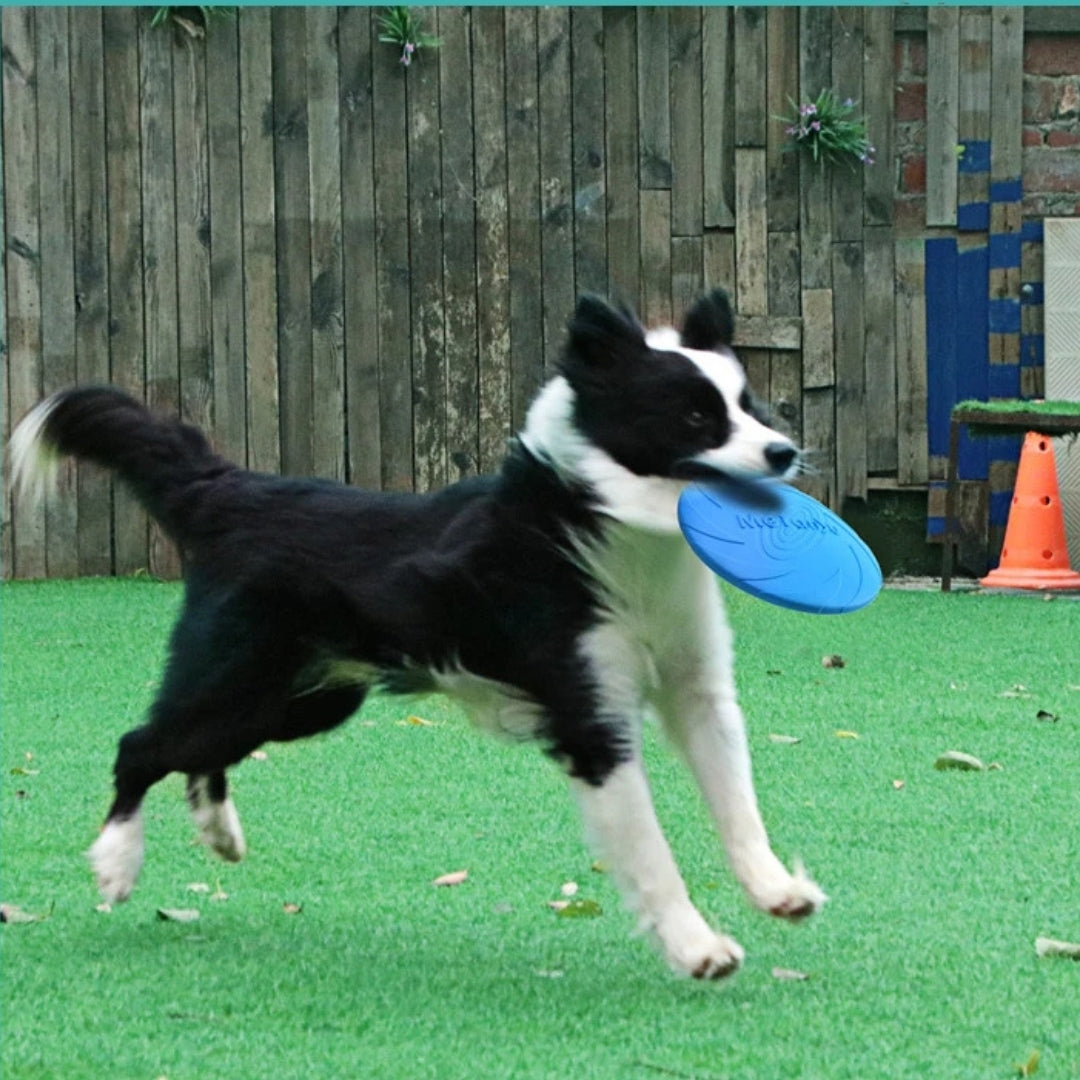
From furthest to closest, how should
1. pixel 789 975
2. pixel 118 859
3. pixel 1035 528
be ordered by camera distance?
pixel 1035 528, pixel 118 859, pixel 789 975

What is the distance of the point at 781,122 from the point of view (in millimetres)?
10039

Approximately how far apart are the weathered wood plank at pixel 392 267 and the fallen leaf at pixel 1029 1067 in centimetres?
730

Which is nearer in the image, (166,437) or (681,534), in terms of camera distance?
(681,534)

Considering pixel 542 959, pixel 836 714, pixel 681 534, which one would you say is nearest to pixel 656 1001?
pixel 542 959

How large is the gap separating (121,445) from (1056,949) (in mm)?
2100

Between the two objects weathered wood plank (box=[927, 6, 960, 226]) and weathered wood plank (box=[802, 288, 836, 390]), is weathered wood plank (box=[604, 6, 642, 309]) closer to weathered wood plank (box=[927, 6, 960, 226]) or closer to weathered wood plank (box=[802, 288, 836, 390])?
weathered wood plank (box=[802, 288, 836, 390])

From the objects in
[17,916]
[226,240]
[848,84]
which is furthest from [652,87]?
[17,916]

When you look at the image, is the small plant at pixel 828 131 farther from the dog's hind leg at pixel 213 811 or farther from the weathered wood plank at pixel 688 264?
the dog's hind leg at pixel 213 811

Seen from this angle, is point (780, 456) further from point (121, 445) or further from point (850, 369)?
point (850, 369)

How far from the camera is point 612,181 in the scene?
1002 cm

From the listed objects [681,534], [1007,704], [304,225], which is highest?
[304,225]

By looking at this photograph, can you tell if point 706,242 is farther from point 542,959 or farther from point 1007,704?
point 542,959

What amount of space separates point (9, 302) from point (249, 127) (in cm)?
148

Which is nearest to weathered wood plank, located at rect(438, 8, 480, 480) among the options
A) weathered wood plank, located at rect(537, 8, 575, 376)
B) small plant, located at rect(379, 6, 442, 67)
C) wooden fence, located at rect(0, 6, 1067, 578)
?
wooden fence, located at rect(0, 6, 1067, 578)
